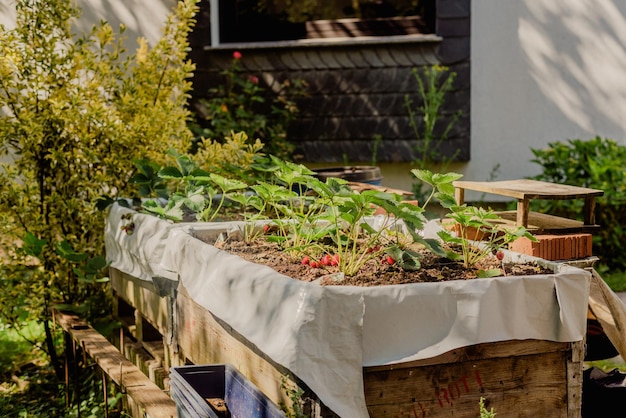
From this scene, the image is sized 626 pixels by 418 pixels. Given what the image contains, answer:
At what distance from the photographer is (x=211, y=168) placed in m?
5.46

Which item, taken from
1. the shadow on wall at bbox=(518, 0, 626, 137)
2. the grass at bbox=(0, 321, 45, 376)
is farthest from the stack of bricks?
the shadow on wall at bbox=(518, 0, 626, 137)

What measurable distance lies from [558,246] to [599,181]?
3.55 metres

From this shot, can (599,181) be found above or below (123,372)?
above

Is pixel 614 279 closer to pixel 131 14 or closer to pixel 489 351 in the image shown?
pixel 489 351

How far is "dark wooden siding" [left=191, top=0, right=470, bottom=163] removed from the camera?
7.71 meters

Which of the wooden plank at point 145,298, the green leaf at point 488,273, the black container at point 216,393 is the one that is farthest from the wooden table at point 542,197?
the wooden plank at point 145,298

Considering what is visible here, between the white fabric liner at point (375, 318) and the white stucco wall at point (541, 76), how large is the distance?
488cm

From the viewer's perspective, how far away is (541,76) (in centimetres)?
775

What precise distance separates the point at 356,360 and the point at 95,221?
3174 mm

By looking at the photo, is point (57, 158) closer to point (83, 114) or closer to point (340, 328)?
point (83, 114)

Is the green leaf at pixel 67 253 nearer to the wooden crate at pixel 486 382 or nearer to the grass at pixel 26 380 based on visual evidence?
the grass at pixel 26 380

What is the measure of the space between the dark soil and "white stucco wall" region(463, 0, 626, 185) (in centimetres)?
445

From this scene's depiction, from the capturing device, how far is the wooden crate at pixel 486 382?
9.12 feet

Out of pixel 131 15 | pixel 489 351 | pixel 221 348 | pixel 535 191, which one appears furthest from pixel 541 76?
pixel 489 351
